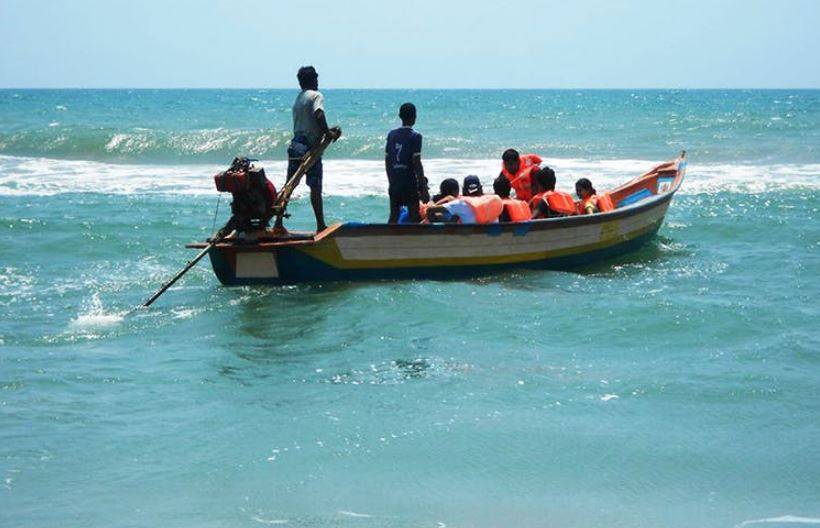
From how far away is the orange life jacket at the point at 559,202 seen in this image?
36.2 feet

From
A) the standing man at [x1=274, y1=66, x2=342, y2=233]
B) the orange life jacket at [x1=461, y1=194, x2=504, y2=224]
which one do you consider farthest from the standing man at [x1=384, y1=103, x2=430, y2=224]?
the standing man at [x1=274, y1=66, x2=342, y2=233]

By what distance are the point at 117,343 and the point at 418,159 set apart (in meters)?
3.27

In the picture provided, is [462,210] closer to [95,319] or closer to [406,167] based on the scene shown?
[406,167]

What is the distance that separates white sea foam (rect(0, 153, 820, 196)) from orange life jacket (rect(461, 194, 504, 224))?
30.1ft

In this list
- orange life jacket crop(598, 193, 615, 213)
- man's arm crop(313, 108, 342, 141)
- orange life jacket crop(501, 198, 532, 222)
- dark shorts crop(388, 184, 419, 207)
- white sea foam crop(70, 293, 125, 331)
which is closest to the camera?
white sea foam crop(70, 293, 125, 331)

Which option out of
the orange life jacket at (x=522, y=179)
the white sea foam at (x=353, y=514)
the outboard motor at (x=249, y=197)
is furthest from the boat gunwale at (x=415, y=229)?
the white sea foam at (x=353, y=514)

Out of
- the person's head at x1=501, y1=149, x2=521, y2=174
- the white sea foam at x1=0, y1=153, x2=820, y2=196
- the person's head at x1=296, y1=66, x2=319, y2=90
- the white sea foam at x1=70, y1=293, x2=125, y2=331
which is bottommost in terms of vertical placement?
the white sea foam at x1=70, y1=293, x2=125, y2=331

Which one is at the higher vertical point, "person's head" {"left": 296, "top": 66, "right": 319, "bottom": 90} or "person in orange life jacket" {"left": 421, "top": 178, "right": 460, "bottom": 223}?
"person's head" {"left": 296, "top": 66, "right": 319, "bottom": 90}

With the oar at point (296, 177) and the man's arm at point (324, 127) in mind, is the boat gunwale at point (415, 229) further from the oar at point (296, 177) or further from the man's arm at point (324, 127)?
the man's arm at point (324, 127)

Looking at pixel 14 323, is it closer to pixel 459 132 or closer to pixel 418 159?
pixel 418 159

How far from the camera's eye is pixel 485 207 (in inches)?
406

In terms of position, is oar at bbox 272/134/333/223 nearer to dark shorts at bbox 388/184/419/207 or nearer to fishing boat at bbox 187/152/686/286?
fishing boat at bbox 187/152/686/286

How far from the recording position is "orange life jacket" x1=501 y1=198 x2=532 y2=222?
34.7 feet

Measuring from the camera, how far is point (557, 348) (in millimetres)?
8016
